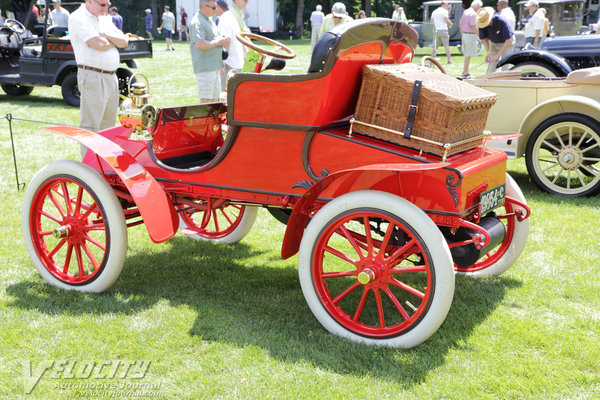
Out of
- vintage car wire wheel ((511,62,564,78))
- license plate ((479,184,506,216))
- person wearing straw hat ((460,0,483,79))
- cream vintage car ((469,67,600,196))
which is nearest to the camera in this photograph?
license plate ((479,184,506,216))

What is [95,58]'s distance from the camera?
575cm

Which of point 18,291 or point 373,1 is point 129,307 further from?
point 373,1

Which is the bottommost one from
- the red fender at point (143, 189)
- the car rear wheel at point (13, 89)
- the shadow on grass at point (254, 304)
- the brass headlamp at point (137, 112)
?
the car rear wheel at point (13, 89)

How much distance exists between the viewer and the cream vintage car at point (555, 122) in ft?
18.7

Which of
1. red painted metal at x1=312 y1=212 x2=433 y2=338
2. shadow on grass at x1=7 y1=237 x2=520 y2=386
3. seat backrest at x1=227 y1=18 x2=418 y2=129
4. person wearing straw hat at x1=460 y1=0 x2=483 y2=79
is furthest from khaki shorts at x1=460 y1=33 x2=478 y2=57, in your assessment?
red painted metal at x1=312 y1=212 x2=433 y2=338

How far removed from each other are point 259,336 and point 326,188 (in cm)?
87

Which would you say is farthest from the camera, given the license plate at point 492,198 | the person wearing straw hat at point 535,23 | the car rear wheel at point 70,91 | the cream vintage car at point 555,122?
the person wearing straw hat at point 535,23

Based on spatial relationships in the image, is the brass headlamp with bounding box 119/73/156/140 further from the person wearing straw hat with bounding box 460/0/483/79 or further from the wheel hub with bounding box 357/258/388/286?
the person wearing straw hat with bounding box 460/0/483/79

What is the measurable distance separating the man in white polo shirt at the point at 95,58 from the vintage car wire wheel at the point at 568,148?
4090mm

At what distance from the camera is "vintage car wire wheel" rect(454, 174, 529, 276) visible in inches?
146

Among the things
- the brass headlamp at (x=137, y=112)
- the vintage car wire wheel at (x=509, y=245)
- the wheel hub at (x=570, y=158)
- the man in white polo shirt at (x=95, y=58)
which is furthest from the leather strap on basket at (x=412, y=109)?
the man in white polo shirt at (x=95, y=58)

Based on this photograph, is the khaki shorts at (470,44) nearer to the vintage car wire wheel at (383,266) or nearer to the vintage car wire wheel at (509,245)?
the vintage car wire wheel at (509,245)

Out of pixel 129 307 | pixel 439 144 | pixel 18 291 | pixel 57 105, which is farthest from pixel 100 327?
pixel 57 105

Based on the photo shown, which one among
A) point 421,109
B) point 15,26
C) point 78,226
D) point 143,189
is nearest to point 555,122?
point 421,109
